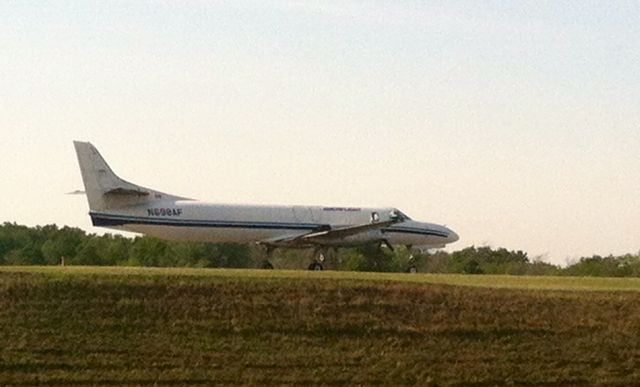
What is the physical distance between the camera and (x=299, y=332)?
3078 cm

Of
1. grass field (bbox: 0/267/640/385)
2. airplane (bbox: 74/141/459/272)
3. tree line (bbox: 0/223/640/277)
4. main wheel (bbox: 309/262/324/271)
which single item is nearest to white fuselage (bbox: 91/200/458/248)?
airplane (bbox: 74/141/459/272)

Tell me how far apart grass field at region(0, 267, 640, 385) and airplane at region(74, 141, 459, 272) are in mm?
21846

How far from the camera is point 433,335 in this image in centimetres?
3138

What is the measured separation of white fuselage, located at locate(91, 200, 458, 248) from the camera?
193 feet

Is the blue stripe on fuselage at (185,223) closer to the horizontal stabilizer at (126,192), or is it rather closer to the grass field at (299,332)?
the horizontal stabilizer at (126,192)

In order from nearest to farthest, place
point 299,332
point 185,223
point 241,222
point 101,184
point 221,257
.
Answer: point 299,332 → point 101,184 → point 185,223 → point 241,222 → point 221,257

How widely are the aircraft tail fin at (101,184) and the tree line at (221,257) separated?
1613cm

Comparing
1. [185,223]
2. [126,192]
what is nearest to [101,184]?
[126,192]

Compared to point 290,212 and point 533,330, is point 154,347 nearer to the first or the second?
point 533,330

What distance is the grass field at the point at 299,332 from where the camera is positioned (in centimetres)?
2798

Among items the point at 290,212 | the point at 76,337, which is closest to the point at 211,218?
the point at 290,212

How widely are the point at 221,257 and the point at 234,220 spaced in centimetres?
2642

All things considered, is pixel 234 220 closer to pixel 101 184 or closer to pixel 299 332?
pixel 101 184

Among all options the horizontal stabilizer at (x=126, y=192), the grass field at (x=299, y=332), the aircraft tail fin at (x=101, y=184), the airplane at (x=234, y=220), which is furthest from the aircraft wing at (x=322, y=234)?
the grass field at (x=299, y=332)
